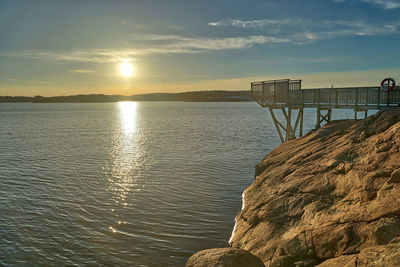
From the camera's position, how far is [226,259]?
7699 mm

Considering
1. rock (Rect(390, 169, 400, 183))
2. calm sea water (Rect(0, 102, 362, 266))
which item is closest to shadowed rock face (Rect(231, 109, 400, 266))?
rock (Rect(390, 169, 400, 183))

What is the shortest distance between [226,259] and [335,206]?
3.71m

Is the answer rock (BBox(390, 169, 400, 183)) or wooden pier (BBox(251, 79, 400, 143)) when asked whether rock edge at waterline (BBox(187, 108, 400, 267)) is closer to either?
rock (BBox(390, 169, 400, 183))

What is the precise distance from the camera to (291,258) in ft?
27.6

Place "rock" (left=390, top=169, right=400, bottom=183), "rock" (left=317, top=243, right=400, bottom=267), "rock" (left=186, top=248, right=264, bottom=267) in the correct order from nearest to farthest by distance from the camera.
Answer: "rock" (left=317, top=243, right=400, bottom=267), "rock" (left=186, top=248, right=264, bottom=267), "rock" (left=390, top=169, right=400, bottom=183)

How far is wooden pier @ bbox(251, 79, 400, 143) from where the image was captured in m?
17.9

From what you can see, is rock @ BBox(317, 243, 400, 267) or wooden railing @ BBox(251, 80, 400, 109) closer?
rock @ BBox(317, 243, 400, 267)

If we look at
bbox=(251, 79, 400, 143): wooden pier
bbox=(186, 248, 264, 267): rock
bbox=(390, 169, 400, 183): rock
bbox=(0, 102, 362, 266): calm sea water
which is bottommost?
bbox=(0, 102, 362, 266): calm sea water

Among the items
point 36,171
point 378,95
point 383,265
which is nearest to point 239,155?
point 378,95

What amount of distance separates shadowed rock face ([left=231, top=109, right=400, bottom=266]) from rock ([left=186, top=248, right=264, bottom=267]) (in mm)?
1109

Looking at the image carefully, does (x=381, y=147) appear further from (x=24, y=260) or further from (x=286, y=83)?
(x=286, y=83)

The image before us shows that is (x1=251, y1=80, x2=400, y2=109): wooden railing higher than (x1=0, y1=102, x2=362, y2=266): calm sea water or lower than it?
higher

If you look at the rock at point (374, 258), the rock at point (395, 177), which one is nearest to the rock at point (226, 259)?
the rock at point (374, 258)

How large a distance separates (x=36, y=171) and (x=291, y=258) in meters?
21.2
